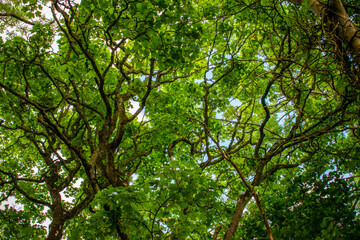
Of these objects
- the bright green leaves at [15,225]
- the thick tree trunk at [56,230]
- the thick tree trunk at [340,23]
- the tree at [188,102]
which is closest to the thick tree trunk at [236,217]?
the tree at [188,102]

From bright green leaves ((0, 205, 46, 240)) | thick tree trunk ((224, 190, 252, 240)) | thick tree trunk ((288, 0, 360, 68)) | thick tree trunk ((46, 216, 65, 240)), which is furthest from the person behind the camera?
bright green leaves ((0, 205, 46, 240))

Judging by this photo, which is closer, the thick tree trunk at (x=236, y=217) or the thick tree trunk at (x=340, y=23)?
the thick tree trunk at (x=340, y=23)

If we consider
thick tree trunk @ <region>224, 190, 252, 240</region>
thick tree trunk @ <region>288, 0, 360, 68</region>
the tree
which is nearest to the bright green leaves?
the tree

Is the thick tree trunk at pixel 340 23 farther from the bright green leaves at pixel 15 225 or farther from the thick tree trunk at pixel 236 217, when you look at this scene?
the bright green leaves at pixel 15 225

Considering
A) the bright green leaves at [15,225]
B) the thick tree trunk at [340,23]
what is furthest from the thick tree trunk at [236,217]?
the bright green leaves at [15,225]

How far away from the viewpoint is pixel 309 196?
3410mm

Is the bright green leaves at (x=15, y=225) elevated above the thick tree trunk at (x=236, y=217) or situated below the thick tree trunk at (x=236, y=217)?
above

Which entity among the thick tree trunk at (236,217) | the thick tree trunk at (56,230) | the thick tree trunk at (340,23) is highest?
the thick tree trunk at (340,23)

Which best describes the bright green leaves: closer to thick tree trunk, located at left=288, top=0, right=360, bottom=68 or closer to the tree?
the tree

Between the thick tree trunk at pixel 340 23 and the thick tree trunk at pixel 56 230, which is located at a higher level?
the thick tree trunk at pixel 340 23

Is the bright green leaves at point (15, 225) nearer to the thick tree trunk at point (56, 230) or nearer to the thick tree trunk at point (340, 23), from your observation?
the thick tree trunk at point (56, 230)

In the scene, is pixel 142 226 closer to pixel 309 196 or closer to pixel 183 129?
pixel 309 196

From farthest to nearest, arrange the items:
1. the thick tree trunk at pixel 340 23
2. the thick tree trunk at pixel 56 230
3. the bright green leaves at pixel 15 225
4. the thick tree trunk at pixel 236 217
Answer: the bright green leaves at pixel 15 225 → the thick tree trunk at pixel 56 230 → the thick tree trunk at pixel 236 217 → the thick tree trunk at pixel 340 23

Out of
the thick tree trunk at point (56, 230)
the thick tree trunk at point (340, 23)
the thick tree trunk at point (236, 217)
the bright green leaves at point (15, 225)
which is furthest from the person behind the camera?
the bright green leaves at point (15, 225)
